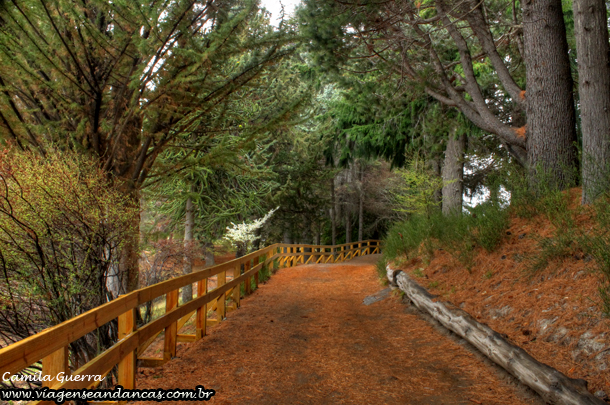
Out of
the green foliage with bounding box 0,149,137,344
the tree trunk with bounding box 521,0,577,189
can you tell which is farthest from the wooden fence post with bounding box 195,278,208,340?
the tree trunk with bounding box 521,0,577,189

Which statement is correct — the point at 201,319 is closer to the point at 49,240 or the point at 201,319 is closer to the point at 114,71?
the point at 49,240

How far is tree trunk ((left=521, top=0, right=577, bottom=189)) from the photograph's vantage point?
674 centimetres

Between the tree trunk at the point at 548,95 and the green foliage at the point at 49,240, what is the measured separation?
648cm

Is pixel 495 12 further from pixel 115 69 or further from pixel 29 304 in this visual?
pixel 29 304

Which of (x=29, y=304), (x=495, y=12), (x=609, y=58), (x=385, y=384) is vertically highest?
(x=495, y=12)

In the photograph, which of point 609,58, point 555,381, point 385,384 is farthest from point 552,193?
point 385,384

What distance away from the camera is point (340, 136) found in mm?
17172

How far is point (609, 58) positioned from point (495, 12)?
404 centimetres

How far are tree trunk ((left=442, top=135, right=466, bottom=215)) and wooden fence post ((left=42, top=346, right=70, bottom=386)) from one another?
11025 mm

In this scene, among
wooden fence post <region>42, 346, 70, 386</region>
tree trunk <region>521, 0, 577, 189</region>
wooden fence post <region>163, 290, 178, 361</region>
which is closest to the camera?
wooden fence post <region>42, 346, 70, 386</region>

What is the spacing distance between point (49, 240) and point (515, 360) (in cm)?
440

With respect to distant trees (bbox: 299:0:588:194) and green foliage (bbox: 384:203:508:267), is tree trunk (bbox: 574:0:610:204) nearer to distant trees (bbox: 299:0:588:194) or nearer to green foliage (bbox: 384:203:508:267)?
distant trees (bbox: 299:0:588:194)

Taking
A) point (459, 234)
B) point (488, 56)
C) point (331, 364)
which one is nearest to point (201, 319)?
point (331, 364)

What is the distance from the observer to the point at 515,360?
11.5 ft
